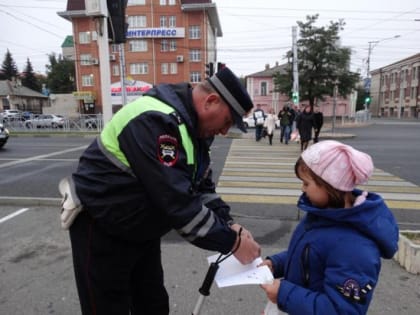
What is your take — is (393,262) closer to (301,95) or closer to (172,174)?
(172,174)

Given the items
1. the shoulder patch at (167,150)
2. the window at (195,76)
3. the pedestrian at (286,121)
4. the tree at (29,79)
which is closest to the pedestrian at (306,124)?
the pedestrian at (286,121)

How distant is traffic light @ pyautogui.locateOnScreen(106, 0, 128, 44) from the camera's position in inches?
179

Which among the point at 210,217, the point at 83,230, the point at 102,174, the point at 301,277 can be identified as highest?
the point at 102,174

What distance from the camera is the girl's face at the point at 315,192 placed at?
58.7 inches

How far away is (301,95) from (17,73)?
84.0 metres

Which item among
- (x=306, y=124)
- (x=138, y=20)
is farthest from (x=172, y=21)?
(x=306, y=124)

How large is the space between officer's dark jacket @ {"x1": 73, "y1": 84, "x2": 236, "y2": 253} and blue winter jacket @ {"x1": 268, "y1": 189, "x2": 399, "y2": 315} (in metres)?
0.36

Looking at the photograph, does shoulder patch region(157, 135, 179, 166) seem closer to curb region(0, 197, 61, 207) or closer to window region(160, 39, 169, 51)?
curb region(0, 197, 61, 207)

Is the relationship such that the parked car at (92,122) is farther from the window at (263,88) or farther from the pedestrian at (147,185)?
the window at (263,88)

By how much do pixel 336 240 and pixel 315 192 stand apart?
0.72 ft

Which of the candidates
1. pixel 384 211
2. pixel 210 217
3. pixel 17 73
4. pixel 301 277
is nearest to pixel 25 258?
pixel 210 217

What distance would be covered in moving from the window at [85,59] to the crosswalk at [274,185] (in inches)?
1559

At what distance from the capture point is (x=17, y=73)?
89.6 m

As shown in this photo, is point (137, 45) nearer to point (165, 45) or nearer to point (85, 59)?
point (165, 45)
